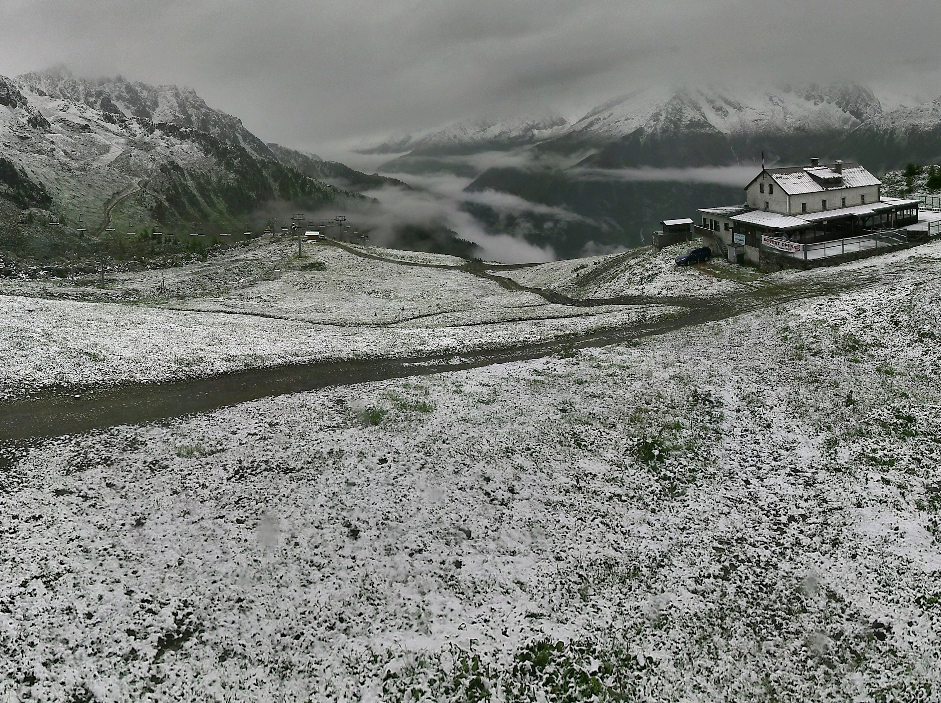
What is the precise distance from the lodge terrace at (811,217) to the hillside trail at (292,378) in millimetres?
11037

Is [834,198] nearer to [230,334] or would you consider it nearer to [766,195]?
[766,195]

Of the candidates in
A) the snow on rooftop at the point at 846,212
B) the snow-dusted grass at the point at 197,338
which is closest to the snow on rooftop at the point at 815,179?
the snow on rooftop at the point at 846,212

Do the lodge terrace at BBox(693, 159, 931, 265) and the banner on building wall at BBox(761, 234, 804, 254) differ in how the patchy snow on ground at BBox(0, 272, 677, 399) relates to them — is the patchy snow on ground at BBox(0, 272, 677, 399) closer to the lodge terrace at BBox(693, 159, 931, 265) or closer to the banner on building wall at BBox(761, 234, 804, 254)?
the banner on building wall at BBox(761, 234, 804, 254)

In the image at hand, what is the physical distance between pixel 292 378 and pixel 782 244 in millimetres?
53034

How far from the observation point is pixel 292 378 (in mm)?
34719

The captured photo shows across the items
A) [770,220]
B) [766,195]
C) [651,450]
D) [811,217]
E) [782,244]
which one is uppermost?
[766,195]

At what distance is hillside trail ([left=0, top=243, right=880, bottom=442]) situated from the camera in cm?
2783

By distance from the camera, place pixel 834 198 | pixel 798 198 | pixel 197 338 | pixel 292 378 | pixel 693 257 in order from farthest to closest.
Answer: pixel 834 198
pixel 798 198
pixel 693 257
pixel 197 338
pixel 292 378

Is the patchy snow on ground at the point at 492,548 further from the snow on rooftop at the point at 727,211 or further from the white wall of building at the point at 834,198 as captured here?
the snow on rooftop at the point at 727,211

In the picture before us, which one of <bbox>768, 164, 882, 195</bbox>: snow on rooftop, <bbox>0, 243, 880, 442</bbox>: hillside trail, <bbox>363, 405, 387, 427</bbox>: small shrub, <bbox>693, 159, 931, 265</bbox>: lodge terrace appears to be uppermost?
<bbox>768, 164, 882, 195</bbox>: snow on rooftop

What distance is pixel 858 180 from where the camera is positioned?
7212 centimetres

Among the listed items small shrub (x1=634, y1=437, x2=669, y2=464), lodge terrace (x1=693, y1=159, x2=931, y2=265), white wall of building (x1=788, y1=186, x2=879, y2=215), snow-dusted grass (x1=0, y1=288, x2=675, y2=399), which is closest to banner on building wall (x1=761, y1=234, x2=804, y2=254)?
lodge terrace (x1=693, y1=159, x2=931, y2=265)

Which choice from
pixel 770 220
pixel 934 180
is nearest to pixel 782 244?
pixel 770 220

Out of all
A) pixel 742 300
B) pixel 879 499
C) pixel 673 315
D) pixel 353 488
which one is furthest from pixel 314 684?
pixel 742 300
